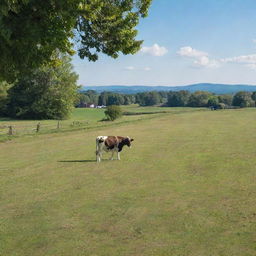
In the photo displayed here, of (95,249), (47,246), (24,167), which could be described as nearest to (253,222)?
(95,249)

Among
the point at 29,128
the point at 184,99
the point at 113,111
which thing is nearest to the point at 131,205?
the point at 29,128

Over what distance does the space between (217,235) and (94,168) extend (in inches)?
430

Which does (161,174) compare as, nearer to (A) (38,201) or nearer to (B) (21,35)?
(A) (38,201)

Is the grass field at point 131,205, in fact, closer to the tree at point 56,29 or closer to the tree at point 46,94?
the tree at point 56,29

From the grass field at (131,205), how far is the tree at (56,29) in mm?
5096

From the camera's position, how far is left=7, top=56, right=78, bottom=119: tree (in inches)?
2842

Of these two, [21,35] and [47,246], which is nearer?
[21,35]

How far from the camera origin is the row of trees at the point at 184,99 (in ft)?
480

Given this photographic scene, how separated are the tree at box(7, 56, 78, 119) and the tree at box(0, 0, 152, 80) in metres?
59.8

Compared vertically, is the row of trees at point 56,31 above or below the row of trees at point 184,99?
above

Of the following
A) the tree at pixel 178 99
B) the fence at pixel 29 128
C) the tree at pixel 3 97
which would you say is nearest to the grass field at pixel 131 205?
the fence at pixel 29 128

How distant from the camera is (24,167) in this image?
69.5 ft

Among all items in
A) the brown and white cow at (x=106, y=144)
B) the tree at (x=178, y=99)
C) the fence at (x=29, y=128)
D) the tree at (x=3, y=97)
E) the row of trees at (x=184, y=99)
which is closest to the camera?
the brown and white cow at (x=106, y=144)

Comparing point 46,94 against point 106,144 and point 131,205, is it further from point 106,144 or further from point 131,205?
point 131,205
